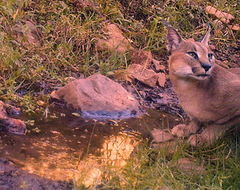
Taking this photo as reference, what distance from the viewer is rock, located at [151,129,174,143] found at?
4.51 m

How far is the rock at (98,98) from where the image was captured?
506 centimetres


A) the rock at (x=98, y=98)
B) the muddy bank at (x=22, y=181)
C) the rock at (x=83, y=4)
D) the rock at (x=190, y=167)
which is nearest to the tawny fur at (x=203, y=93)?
the rock at (x=190, y=167)

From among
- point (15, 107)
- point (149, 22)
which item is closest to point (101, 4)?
point (149, 22)

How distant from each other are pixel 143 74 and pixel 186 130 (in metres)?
1.64

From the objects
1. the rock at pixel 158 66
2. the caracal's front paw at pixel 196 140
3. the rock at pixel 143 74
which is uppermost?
the caracal's front paw at pixel 196 140

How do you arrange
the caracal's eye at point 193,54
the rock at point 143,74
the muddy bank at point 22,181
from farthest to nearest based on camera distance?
the rock at point 143,74
the caracal's eye at point 193,54
the muddy bank at point 22,181

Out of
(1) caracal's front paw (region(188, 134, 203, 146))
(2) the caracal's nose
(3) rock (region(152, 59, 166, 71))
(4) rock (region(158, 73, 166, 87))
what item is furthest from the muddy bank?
(3) rock (region(152, 59, 166, 71))

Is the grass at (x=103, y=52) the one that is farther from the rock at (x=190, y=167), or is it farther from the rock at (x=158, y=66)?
the rock at (x=158, y=66)

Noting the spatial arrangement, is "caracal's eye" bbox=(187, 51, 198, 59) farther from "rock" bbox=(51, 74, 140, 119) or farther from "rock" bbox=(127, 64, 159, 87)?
"rock" bbox=(127, 64, 159, 87)

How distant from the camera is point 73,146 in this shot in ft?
13.7

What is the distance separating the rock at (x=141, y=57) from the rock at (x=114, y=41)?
0.36ft

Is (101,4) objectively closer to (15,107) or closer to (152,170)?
(15,107)

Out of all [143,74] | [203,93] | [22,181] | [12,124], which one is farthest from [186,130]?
[22,181]

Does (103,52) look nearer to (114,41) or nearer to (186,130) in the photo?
(114,41)
